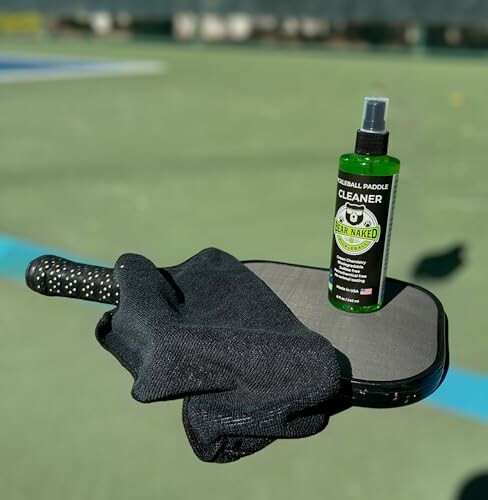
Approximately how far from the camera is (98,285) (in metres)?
0.91

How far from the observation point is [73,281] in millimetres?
925

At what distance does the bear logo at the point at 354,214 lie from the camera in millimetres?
938

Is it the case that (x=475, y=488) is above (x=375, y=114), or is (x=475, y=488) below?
below

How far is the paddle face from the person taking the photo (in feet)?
2.54

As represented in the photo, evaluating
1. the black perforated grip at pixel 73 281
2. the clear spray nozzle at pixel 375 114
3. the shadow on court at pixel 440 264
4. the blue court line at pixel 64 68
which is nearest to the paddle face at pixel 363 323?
the black perforated grip at pixel 73 281

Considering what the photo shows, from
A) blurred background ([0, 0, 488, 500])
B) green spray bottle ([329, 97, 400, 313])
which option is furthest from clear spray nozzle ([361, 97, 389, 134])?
blurred background ([0, 0, 488, 500])

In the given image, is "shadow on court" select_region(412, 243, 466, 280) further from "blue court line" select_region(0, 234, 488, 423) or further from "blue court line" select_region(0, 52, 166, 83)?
"blue court line" select_region(0, 52, 166, 83)

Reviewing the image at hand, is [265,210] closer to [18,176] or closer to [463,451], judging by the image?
[18,176]

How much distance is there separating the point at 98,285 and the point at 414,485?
2.90ft

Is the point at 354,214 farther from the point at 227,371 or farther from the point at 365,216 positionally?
the point at 227,371

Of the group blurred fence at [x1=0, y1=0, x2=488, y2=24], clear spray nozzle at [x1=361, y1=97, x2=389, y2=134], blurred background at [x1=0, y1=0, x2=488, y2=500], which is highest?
clear spray nozzle at [x1=361, y1=97, x2=389, y2=134]

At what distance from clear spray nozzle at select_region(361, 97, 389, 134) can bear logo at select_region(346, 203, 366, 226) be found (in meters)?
0.11

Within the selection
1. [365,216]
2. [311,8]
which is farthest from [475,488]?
[311,8]

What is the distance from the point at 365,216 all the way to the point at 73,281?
0.45 m
